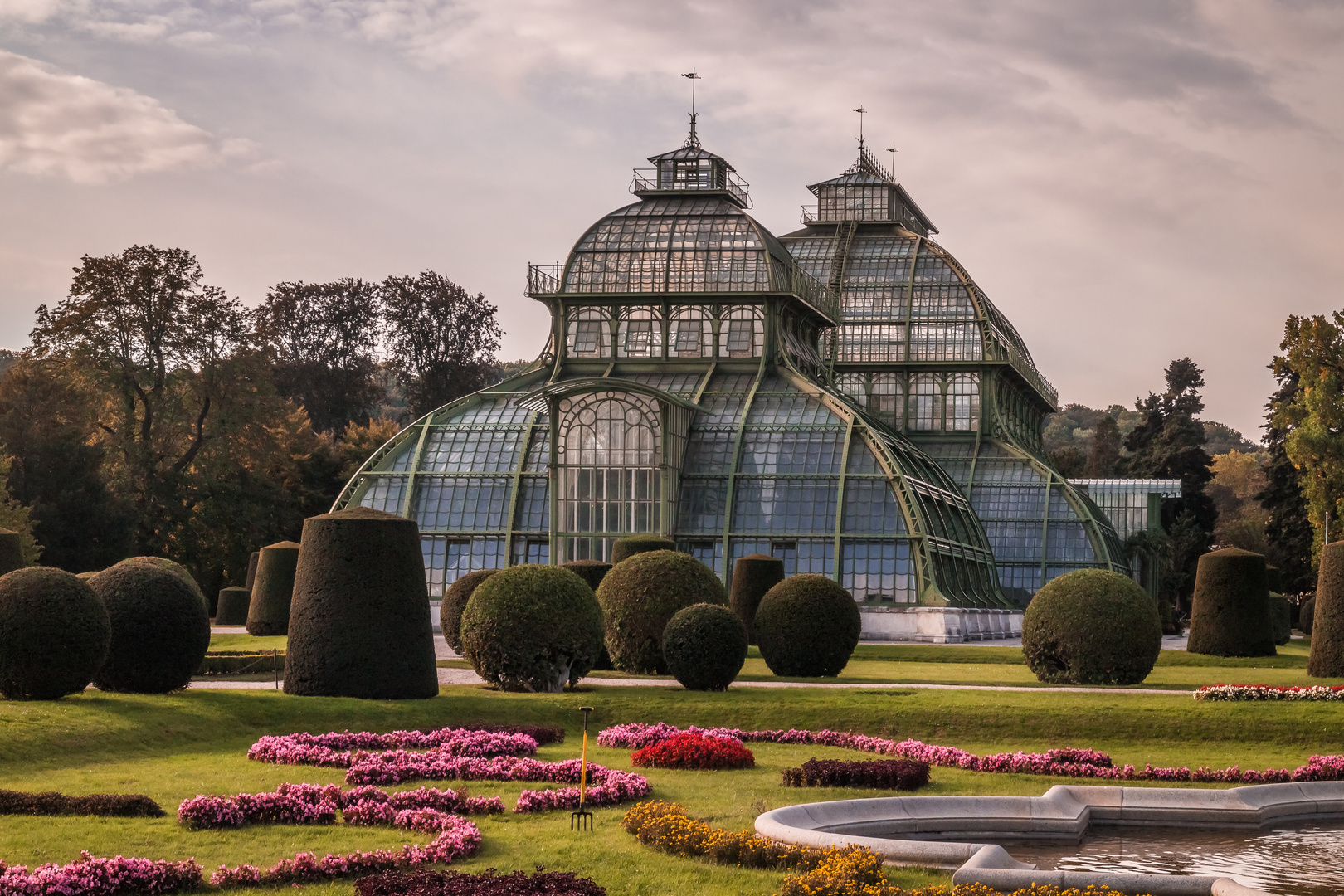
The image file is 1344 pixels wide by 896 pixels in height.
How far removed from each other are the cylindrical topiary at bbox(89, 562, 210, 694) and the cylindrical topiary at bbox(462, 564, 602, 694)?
5.65 m

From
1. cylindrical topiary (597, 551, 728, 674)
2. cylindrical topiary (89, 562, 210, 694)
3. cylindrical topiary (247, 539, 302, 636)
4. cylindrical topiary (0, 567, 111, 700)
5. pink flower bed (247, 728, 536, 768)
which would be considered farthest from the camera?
cylindrical topiary (247, 539, 302, 636)

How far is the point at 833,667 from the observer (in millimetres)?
36062

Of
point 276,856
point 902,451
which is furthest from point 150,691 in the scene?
point 902,451

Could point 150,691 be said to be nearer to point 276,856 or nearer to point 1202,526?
point 276,856

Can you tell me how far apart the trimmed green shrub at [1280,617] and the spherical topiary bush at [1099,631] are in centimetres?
2103

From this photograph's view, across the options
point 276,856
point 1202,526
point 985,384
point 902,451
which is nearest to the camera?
point 276,856

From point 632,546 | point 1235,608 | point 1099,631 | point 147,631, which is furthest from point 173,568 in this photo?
point 1235,608

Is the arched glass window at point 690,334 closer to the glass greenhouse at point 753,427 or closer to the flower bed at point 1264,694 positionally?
the glass greenhouse at point 753,427

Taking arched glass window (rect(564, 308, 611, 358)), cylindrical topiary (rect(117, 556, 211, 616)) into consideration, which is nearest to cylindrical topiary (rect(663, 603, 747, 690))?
cylindrical topiary (rect(117, 556, 211, 616))

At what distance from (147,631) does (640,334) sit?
36.9m

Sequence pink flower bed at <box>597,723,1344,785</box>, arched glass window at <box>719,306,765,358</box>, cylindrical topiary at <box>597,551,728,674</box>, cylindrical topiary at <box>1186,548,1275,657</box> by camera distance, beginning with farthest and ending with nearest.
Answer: arched glass window at <box>719,306,765,358</box> → cylindrical topiary at <box>1186,548,1275,657</box> → cylindrical topiary at <box>597,551,728,674</box> → pink flower bed at <box>597,723,1344,785</box>

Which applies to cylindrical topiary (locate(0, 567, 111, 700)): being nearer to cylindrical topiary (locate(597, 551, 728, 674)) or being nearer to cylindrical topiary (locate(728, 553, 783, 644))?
cylindrical topiary (locate(597, 551, 728, 674))

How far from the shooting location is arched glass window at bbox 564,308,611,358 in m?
62.3

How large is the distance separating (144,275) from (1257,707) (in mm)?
51062
